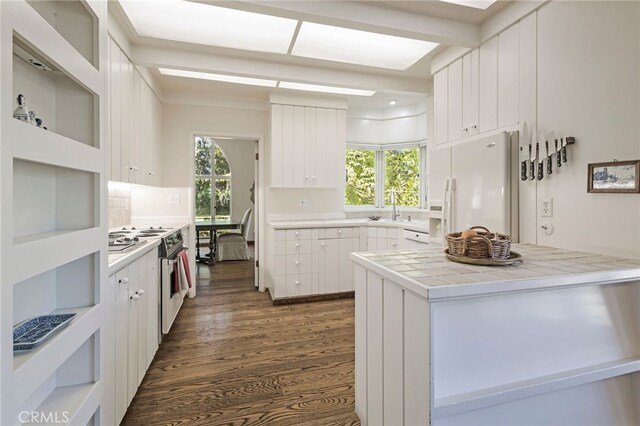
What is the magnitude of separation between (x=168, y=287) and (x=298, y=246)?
5.03ft

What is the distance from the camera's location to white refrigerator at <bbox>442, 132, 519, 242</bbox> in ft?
6.99

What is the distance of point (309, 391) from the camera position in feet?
6.64

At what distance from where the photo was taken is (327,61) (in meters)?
3.03

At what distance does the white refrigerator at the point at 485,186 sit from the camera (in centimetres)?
213

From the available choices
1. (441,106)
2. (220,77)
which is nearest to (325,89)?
(220,77)

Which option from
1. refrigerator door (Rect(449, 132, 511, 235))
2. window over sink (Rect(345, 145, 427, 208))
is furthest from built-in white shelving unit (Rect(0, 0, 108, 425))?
window over sink (Rect(345, 145, 427, 208))

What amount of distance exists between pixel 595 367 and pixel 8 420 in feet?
6.44

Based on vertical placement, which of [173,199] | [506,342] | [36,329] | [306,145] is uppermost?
[306,145]

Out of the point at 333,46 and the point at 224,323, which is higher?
the point at 333,46

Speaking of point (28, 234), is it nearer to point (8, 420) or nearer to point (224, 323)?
point (8, 420)

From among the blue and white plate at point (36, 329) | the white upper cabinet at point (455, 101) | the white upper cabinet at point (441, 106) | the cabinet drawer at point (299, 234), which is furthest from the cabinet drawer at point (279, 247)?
the blue and white plate at point (36, 329)

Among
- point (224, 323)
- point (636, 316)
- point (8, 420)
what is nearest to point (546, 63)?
point (636, 316)

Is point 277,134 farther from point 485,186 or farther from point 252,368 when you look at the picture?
point 252,368

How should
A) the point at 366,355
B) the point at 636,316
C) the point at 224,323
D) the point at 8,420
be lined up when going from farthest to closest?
the point at 224,323, the point at 366,355, the point at 636,316, the point at 8,420
